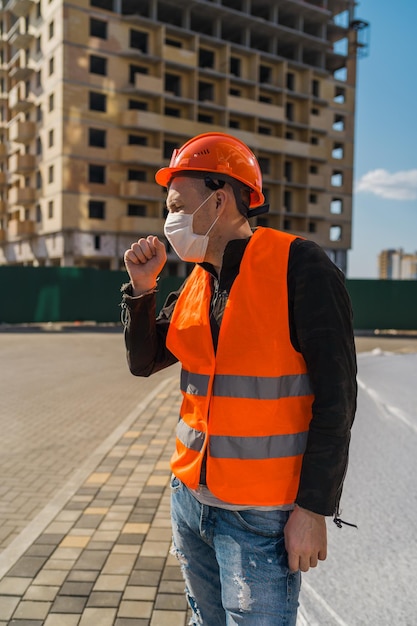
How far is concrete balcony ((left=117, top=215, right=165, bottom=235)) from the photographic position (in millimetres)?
40594

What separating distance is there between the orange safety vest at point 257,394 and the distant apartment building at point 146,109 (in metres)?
35.4

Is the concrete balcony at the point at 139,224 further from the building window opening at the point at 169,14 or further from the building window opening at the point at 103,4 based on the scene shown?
the building window opening at the point at 169,14

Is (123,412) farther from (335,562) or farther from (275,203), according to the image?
(275,203)

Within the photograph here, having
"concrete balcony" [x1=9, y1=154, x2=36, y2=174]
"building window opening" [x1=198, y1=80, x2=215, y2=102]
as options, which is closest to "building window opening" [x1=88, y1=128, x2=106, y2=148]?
"concrete balcony" [x1=9, y1=154, x2=36, y2=174]

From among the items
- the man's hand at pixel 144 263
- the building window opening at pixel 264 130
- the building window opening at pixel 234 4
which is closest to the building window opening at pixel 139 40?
the building window opening at pixel 234 4

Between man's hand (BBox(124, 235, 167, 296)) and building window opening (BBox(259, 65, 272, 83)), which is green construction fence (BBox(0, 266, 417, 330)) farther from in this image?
building window opening (BBox(259, 65, 272, 83))

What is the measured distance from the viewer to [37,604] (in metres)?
3.17

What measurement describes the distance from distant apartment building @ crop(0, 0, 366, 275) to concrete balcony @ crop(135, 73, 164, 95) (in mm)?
96

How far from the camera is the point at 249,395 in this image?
172 centimetres

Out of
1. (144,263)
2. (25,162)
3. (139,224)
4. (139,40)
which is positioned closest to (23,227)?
(25,162)

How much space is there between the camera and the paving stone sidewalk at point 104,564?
10.2ft

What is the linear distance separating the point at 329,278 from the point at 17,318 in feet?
80.4

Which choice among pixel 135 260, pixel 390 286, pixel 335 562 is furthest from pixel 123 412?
pixel 390 286

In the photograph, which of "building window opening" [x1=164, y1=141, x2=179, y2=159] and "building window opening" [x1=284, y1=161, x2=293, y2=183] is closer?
"building window opening" [x1=164, y1=141, x2=179, y2=159]
